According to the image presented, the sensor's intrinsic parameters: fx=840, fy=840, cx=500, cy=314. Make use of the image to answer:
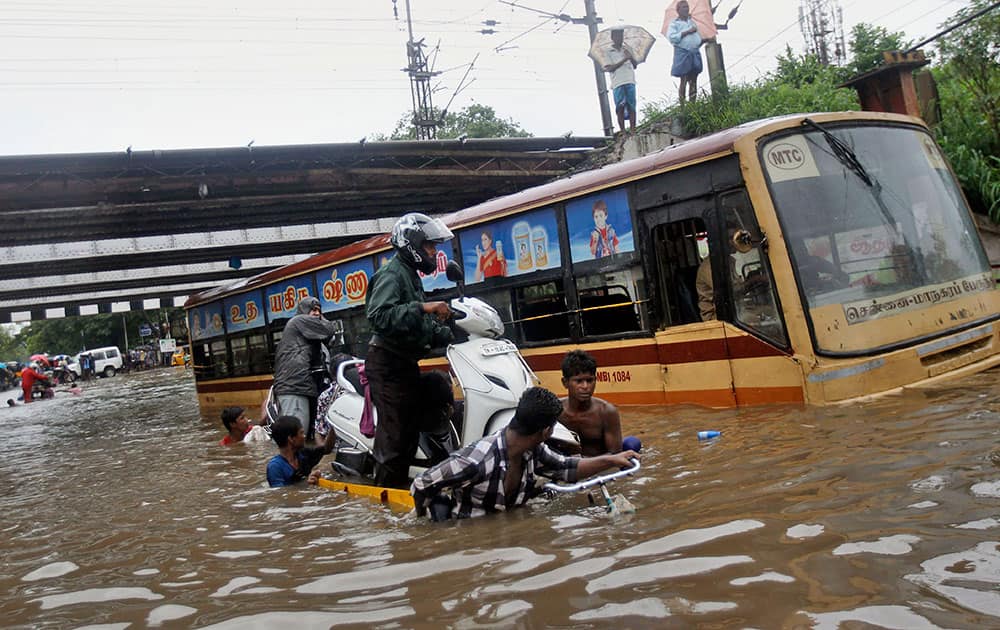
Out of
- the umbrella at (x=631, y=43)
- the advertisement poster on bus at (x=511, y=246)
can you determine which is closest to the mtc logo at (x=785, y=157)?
the advertisement poster on bus at (x=511, y=246)

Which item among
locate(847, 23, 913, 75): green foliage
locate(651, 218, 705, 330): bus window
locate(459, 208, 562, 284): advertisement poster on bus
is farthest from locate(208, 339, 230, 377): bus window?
locate(847, 23, 913, 75): green foliage

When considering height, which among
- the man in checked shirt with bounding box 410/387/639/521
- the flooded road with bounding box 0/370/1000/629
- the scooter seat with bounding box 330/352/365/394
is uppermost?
the scooter seat with bounding box 330/352/365/394

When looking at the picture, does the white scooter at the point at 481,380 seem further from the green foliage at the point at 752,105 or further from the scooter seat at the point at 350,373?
the green foliage at the point at 752,105

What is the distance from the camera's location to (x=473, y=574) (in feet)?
11.4

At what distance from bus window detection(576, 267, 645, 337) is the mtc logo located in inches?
64.8

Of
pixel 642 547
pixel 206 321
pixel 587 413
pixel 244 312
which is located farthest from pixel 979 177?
pixel 206 321

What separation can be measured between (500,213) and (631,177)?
6.48 ft

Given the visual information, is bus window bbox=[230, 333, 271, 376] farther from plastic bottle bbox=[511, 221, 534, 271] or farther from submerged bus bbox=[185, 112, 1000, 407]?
submerged bus bbox=[185, 112, 1000, 407]

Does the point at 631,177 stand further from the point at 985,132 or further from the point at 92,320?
the point at 92,320

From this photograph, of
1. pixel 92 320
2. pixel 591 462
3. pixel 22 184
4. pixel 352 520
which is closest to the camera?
pixel 591 462

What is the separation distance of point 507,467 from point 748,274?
3.45 m

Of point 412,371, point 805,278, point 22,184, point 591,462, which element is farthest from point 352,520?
point 22,184

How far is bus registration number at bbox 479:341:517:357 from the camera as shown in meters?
4.97

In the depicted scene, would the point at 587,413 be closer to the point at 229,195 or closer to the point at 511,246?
the point at 511,246
